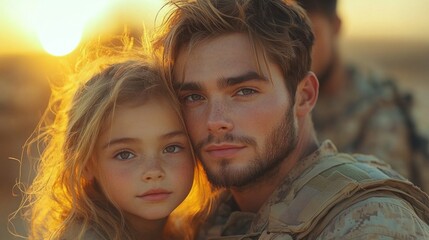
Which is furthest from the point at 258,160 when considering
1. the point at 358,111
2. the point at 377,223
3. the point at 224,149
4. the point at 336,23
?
the point at 336,23

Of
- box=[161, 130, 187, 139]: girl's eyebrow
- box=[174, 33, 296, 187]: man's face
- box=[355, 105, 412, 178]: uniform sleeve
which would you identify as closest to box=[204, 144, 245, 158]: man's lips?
box=[174, 33, 296, 187]: man's face

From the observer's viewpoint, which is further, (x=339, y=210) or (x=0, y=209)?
(x=0, y=209)

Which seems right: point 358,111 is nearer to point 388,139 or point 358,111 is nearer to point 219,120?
point 388,139

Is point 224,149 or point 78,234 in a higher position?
point 224,149

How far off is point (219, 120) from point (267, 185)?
0.41 m

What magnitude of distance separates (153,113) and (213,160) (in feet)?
0.93

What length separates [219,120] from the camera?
3141mm

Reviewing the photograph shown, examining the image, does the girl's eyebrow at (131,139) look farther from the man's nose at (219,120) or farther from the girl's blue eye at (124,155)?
the man's nose at (219,120)

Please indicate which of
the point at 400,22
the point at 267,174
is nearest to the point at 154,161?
the point at 267,174

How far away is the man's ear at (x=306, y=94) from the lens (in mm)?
3480

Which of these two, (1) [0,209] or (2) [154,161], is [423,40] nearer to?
(1) [0,209]

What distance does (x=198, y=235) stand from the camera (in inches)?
143

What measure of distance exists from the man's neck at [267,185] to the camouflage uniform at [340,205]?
78 mm

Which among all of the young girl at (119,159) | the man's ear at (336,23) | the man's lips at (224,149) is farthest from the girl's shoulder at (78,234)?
the man's ear at (336,23)
